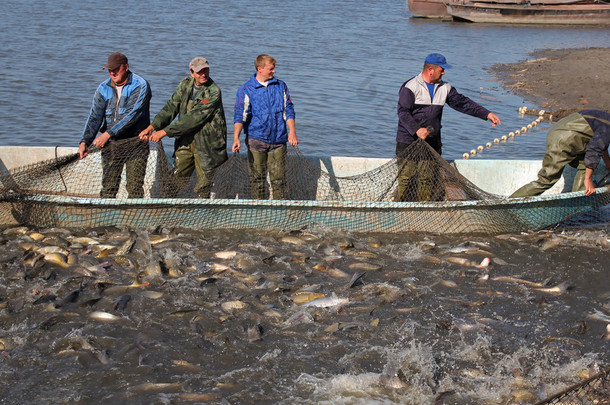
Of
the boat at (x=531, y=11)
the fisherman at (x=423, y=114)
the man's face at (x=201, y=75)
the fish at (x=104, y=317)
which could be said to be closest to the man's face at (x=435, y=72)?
the fisherman at (x=423, y=114)

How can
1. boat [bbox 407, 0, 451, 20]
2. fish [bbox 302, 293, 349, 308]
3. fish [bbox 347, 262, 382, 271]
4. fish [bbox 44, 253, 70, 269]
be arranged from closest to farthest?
1. fish [bbox 302, 293, 349, 308]
2. fish [bbox 44, 253, 70, 269]
3. fish [bbox 347, 262, 382, 271]
4. boat [bbox 407, 0, 451, 20]

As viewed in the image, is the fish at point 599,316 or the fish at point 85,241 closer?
the fish at point 599,316

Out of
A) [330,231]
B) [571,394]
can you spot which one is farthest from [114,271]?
[571,394]

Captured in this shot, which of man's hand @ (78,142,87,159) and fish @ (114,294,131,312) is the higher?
man's hand @ (78,142,87,159)

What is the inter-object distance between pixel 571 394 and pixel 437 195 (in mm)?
4074

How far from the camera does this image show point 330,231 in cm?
892

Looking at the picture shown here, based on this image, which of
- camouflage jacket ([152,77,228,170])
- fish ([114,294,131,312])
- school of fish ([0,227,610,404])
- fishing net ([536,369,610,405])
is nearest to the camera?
fishing net ([536,369,610,405])

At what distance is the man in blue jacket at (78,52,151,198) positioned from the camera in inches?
336

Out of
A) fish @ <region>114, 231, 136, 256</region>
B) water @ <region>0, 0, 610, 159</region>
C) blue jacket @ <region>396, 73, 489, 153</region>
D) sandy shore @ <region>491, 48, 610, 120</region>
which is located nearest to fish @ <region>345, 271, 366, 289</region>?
blue jacket @ <region>396, 73, 489, 153</region>

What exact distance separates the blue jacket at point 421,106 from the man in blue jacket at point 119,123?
123 inches

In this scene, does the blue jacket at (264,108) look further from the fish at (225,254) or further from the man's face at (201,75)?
the fish at (225,254)

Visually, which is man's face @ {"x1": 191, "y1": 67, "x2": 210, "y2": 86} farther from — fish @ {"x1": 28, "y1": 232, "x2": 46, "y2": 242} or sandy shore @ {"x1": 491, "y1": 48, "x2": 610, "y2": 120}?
sandy shore @ {"x1": 491, "y1": 48, "x2": 610, "y2": 120}

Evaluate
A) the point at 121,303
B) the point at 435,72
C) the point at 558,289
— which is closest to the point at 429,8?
the point at 435,72

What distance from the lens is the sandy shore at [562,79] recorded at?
16734mm
